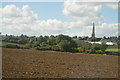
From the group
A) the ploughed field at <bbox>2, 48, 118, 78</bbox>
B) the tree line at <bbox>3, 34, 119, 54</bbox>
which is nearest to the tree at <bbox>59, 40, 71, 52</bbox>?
the tree line at <bbox>3, 34, 119, 54</bbox>

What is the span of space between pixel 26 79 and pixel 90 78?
2.87 m

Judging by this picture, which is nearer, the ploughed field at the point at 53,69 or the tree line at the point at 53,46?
the ploughed field at the point at 53,69

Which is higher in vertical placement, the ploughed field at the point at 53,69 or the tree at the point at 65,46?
the tree at the point at 65,46

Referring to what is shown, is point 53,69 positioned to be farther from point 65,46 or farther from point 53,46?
point 53,46

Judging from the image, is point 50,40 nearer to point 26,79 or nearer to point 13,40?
point 13,40

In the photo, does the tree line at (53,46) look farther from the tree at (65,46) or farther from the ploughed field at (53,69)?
the ploughed field at (53,69)

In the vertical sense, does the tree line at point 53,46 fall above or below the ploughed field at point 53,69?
above

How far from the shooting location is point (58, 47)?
38.9 metres

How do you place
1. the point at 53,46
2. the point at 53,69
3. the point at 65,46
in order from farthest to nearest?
the point at 53,46, the point at 65,46, the point at 53,69

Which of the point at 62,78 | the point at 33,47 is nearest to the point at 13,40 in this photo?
the point at 33,47

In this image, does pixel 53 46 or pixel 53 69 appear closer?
pixel 53 69

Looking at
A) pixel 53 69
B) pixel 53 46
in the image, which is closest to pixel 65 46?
pixel 53 46

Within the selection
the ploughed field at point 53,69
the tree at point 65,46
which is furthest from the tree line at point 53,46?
the ploughed field at point 53,69

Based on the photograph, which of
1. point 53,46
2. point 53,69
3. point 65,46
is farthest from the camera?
point 53,46
